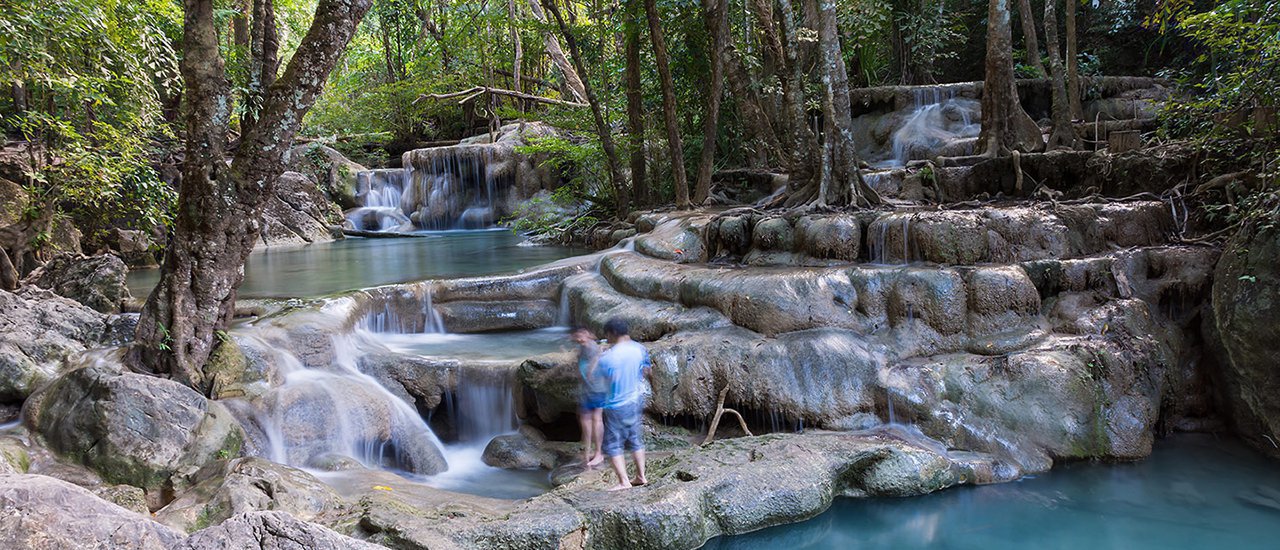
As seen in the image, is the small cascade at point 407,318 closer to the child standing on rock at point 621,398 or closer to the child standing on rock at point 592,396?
the child standing on rock at point 592,396

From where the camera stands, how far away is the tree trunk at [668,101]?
12.1m

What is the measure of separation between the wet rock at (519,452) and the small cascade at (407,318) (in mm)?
2443

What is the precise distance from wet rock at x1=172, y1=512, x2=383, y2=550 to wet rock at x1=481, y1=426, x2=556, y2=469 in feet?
10.9

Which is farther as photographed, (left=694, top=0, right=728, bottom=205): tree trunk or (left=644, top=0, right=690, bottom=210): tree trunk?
(left=644, top=0, right=690, bottom=210): tree trunk

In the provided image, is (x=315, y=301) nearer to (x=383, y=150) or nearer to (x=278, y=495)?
(x=278, y=495)

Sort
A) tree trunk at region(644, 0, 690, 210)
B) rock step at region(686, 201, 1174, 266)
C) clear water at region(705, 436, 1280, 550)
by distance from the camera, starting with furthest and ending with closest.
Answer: tree trunk at region(644, 0, 690, 210), rock step at region(686, 201, 1174, 266), clear water at region(705, 436, 1280, 550)

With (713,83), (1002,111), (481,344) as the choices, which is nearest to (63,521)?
(481,344)

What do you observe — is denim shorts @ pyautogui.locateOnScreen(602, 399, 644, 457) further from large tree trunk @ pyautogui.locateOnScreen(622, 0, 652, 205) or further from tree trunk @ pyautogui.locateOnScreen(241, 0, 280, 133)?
large tree trunk @ pyautogui.locateOnScreen(622, 0, 652, 205)

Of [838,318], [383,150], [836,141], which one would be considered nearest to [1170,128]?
[836,141]

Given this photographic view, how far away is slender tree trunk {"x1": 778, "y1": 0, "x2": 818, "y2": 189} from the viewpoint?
1051cm

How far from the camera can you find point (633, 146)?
44.0 ft

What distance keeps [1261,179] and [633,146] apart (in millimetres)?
8790

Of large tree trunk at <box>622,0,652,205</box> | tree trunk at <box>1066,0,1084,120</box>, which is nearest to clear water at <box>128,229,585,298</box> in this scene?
large tree trunk at <box>622,0,652,205</box>

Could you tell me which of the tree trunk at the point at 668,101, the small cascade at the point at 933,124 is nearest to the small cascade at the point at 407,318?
the tree trunk at the point at 668,101
